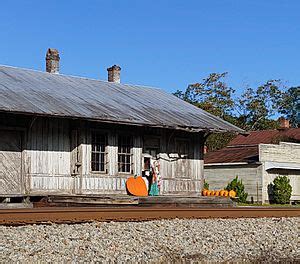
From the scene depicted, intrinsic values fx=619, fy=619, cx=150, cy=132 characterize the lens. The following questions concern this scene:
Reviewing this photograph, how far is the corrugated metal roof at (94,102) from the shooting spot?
1949 centimetres

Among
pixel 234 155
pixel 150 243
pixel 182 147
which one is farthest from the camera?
pixel 234 155

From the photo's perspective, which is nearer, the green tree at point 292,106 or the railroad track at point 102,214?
the railroad track at point 102,214

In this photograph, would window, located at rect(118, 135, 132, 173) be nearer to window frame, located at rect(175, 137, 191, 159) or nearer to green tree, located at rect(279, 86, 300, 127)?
window frame, located at rect(175, 137, 191, 159)

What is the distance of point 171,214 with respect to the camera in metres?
13.5

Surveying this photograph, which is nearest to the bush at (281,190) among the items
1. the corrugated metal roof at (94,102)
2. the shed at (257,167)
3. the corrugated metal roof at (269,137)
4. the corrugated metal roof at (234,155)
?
the shed at (257,167)

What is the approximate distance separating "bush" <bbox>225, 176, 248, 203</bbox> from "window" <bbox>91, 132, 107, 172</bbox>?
1250 centimetres

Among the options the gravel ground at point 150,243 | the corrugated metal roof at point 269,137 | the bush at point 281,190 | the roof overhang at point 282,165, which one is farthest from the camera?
the corrugated metal roof at point 269,137

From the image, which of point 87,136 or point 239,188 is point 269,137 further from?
point 87,136

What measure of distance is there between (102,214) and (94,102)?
10610 millimetres

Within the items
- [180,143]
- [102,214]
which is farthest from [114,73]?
[102,214]

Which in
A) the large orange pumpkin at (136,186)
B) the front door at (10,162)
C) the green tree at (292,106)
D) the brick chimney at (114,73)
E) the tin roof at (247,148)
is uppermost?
the green tree at (292,106)

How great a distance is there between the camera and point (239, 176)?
35594 mm

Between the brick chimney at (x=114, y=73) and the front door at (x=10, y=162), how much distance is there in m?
9.86

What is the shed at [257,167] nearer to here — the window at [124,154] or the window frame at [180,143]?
the window frame at [180,143]
